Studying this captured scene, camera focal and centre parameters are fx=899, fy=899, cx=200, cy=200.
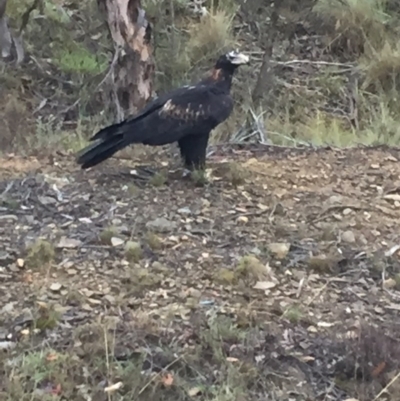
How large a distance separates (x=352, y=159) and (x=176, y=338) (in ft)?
8.11

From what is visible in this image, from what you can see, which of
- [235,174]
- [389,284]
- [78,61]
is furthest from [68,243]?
[78,61]

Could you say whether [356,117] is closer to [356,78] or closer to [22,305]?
[356,78]

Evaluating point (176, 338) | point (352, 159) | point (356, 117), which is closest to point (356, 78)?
point (356, 117)

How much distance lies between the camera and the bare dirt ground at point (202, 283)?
3262 mm

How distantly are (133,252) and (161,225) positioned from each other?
369 mm

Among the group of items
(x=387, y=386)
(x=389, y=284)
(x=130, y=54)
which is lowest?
(x=130, y=54)

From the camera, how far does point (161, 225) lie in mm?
4418

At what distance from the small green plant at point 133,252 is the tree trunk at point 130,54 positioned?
10.1 feet

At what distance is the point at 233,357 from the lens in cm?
337

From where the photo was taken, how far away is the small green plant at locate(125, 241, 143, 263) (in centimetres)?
408

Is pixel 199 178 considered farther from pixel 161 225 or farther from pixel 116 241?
pixel 116 241

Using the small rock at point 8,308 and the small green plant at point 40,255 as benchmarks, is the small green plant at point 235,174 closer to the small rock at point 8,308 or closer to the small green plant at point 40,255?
the small green plant at point 40,255

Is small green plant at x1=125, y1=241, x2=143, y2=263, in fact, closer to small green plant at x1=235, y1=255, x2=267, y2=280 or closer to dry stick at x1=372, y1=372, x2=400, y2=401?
small green plant at x1=235, y1=255, x2=267, y2=280

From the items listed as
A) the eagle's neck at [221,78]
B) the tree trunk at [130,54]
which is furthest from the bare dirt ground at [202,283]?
the tree trunk at [130,54]
